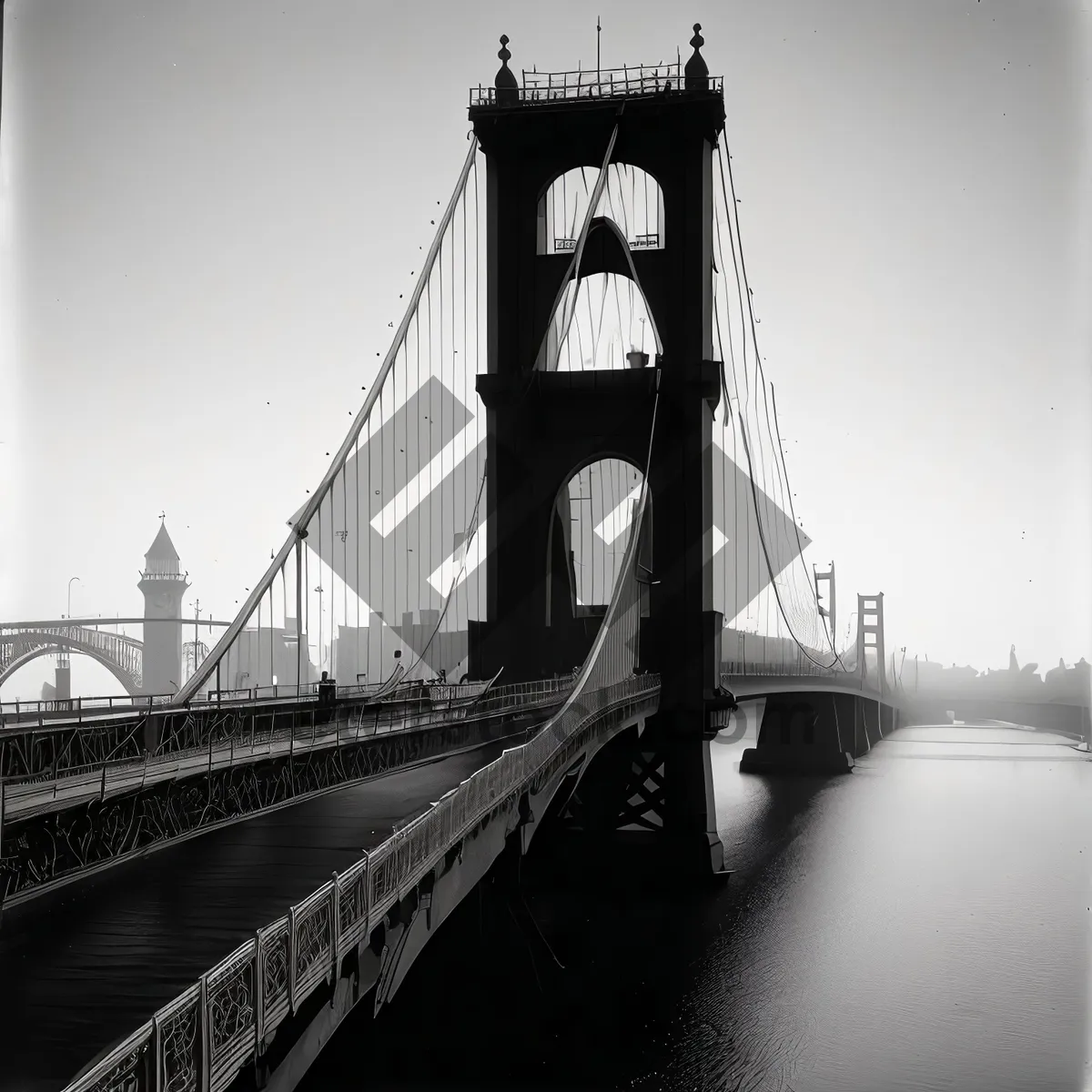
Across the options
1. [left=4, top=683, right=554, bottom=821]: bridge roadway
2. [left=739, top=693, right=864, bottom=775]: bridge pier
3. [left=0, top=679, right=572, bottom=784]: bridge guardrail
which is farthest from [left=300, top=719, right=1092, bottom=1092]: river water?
[left=739, top=693, right=864, bottom=775]: bridge pier

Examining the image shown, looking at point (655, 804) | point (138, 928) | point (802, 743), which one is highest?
point (138, 928)

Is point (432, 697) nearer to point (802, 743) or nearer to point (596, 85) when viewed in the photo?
point (596, 85)

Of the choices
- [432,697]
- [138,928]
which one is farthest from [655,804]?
[138,928]

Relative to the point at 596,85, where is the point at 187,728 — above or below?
below

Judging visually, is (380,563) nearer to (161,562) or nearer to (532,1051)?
(532,1051)

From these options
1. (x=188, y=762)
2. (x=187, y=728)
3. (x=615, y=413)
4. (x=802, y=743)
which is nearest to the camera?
(x=188, y=762)

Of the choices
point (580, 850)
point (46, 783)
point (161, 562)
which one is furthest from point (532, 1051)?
point (161, 562)
